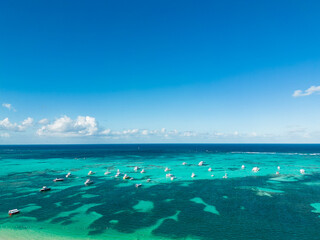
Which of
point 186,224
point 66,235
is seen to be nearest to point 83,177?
point 66,235

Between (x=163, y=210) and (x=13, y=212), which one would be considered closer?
(x=13, y=212)

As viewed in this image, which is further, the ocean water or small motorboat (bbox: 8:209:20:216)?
small motorboat (bbox: 8:209:20:216)

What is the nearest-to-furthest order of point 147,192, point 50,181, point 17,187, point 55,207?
point 55,207 → point 147,192 → point 17,187 → point 50,181

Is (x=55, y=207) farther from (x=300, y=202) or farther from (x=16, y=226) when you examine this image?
(x=300, y=202)

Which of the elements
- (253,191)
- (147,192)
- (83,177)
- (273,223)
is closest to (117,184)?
Answer: (147,192)

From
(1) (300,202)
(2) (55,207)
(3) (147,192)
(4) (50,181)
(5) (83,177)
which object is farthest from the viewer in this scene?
(5) (83,177)

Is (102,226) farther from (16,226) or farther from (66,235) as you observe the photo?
(16,226)

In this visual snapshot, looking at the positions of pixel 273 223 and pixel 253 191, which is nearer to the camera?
pixel 273 223

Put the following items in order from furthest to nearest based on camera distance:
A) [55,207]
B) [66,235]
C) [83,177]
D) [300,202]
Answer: [83,177]
[300,202]
[55,207]
[66,235]

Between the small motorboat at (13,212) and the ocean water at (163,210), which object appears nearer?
the ocean water at (163,210)
